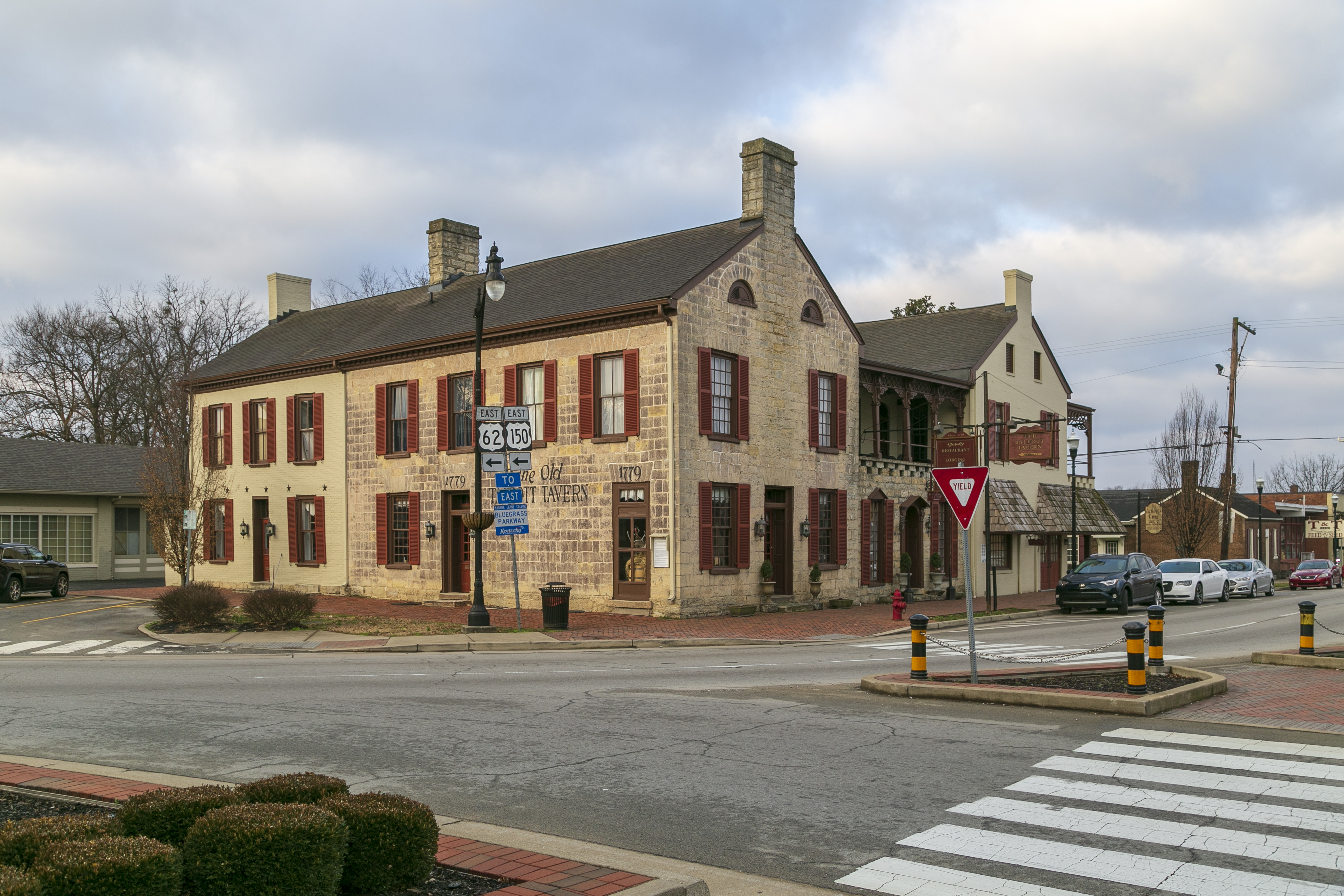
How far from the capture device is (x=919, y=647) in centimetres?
1345

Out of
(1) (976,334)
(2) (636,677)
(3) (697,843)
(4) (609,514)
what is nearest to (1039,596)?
(1) (976,334)

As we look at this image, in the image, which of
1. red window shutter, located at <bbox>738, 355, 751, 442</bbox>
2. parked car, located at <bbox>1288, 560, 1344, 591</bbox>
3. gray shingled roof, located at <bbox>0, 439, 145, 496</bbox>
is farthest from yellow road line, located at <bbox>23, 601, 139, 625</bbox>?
parked car, located at <bbox>1288, 560, 1344, 591</bbox>

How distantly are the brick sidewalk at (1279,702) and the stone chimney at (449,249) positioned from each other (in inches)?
1062

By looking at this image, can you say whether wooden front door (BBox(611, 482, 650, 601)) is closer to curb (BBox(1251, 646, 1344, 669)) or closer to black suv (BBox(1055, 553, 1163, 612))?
black suv (BBox(1055, 553, 1163, 612))

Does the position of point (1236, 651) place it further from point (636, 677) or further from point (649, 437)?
point (649, 437)

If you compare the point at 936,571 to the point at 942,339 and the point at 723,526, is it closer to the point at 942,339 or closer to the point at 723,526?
the point at 942,339

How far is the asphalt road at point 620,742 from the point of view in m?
7.02

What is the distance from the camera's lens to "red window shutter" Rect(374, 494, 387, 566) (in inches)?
1241

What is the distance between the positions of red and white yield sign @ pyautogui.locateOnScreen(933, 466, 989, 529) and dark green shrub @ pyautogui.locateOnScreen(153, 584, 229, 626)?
52.0ft

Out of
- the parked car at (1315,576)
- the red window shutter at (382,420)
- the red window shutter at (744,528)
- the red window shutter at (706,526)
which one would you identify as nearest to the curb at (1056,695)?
the red window shutter at (706,526)

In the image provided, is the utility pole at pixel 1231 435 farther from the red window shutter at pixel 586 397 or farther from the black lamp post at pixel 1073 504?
the red window shutter at pixel 586 397

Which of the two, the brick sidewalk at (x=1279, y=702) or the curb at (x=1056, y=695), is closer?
the brick sidewalk at (x=1279, y=702)

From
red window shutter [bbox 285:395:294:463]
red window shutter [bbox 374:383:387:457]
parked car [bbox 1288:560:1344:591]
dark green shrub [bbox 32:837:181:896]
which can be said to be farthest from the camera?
parked car [bbox 1288:560:1344:591]

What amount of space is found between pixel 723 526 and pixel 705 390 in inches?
131
